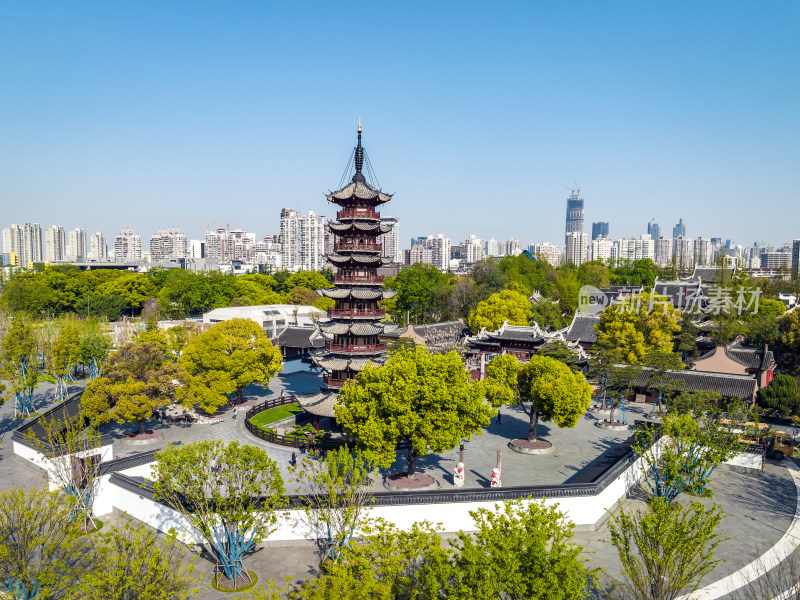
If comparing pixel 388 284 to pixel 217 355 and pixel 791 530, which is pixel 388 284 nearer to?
pixel 217 355

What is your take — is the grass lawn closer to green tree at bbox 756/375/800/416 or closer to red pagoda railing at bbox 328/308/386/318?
red pagoda railing at bbox 328/308/386/318

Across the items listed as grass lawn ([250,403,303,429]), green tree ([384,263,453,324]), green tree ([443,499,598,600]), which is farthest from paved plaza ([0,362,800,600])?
green tree ([384,263,453,324])

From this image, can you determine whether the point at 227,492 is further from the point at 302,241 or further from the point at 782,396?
the point at 302,241

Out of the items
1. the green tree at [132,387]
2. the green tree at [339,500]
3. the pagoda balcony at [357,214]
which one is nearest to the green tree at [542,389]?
the green tree at [339,500]

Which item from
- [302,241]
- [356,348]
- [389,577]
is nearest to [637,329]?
[356,348]

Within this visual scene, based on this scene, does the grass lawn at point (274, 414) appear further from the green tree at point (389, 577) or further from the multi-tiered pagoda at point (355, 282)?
the green tree at point (389, 577)

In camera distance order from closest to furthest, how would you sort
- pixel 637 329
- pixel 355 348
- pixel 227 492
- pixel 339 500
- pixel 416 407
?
pixel 227 492
pixel 339 500
pixel 416 407
pixel 355 348
pixel 637 329
